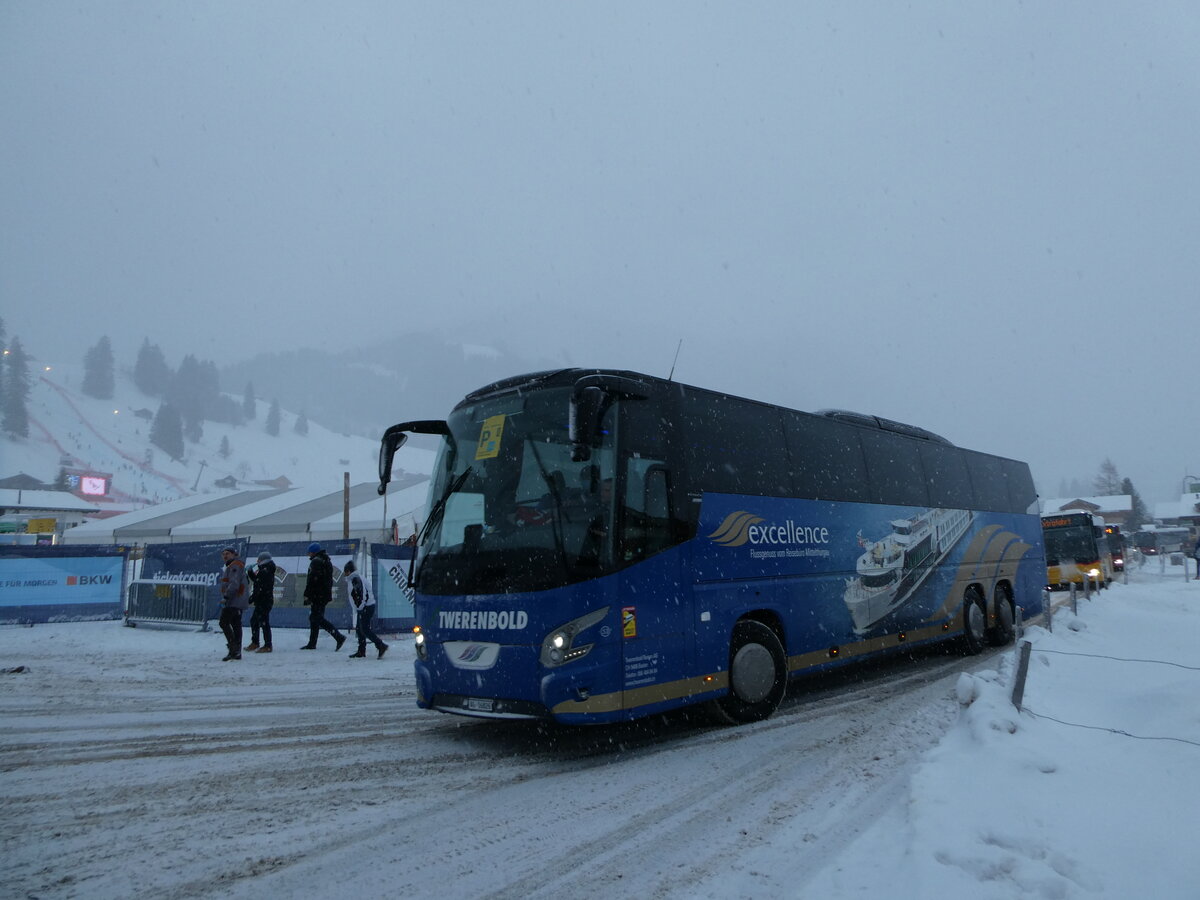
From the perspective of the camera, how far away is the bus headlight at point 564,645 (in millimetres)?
5945

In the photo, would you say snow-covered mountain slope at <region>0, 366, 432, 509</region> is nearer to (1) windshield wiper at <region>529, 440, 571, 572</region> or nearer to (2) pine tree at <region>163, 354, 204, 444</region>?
(2) pine tree at <region>163, 354, 204, 444</region>

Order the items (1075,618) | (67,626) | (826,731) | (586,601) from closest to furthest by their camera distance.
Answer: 1. (586,601)
2. (826,731)
3. (1075,618)
4. (67,626)

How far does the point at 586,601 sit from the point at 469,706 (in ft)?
4.75

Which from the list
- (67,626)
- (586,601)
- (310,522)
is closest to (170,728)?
(586,601)

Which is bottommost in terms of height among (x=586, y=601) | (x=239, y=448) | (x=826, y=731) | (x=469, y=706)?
(x=826, y=731)

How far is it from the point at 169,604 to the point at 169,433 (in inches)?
5697

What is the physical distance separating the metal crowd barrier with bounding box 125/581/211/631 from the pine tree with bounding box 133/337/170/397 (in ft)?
580

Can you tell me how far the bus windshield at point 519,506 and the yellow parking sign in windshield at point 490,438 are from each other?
1 cm

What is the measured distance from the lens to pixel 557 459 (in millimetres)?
6391

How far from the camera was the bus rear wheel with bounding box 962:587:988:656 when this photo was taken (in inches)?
500

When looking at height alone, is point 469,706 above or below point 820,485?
below

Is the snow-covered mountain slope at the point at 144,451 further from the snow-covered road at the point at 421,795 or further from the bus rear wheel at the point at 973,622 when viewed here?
the snow-covered road at the point at 421,795

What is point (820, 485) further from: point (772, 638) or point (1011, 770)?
point (1011, 770)

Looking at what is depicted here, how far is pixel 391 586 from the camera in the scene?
16125 millimetres
